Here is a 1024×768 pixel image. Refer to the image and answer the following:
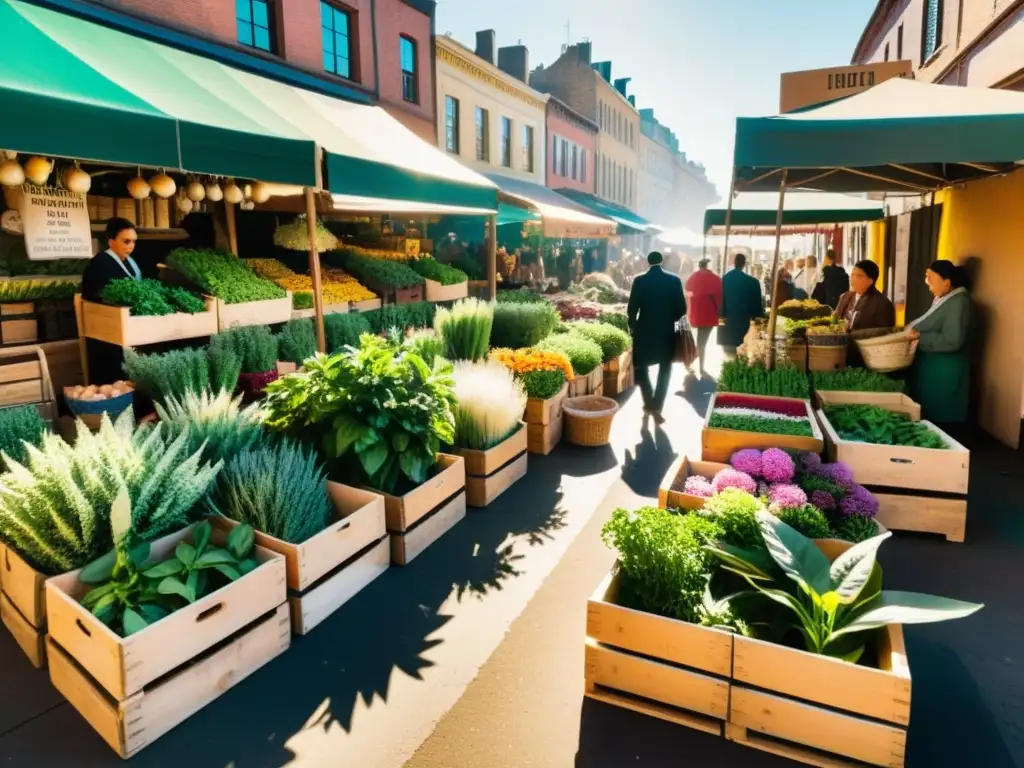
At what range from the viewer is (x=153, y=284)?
5.61 meters

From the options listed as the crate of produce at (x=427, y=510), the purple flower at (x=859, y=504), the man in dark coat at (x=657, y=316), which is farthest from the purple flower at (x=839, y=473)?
the man in dark coat at (x=657, y=316)

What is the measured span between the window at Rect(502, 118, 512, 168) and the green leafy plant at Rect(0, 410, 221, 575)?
20416 millimetres

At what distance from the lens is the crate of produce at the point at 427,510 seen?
4102 millimetres

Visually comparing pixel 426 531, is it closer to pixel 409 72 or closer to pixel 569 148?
pixel 409 72

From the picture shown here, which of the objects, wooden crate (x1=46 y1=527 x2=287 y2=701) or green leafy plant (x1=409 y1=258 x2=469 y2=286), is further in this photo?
green leafy plant (x1=409 y1=258 x2=469 y2=286)

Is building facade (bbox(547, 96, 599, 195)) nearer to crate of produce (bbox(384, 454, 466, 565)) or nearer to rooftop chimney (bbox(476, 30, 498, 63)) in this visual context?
rooftop chimney (bbox(476, 30, 498, 63))

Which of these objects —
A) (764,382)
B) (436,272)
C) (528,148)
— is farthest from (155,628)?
(528,148)

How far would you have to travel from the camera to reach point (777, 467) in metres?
4.23

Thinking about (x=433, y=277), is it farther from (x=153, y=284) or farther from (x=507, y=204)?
(x=153, y=284)

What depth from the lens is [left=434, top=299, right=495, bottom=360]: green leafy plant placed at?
21.9 feet

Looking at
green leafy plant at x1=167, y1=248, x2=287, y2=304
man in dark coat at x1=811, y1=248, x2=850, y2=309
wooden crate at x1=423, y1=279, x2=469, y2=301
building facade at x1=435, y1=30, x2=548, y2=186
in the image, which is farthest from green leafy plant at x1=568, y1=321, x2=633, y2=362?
building facade at x1=435, y1=30, x2=548, y2=186

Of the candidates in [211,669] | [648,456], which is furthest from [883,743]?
[648,456]

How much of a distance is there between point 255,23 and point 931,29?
39.7 feet

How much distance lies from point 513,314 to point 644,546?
527 centimetres
